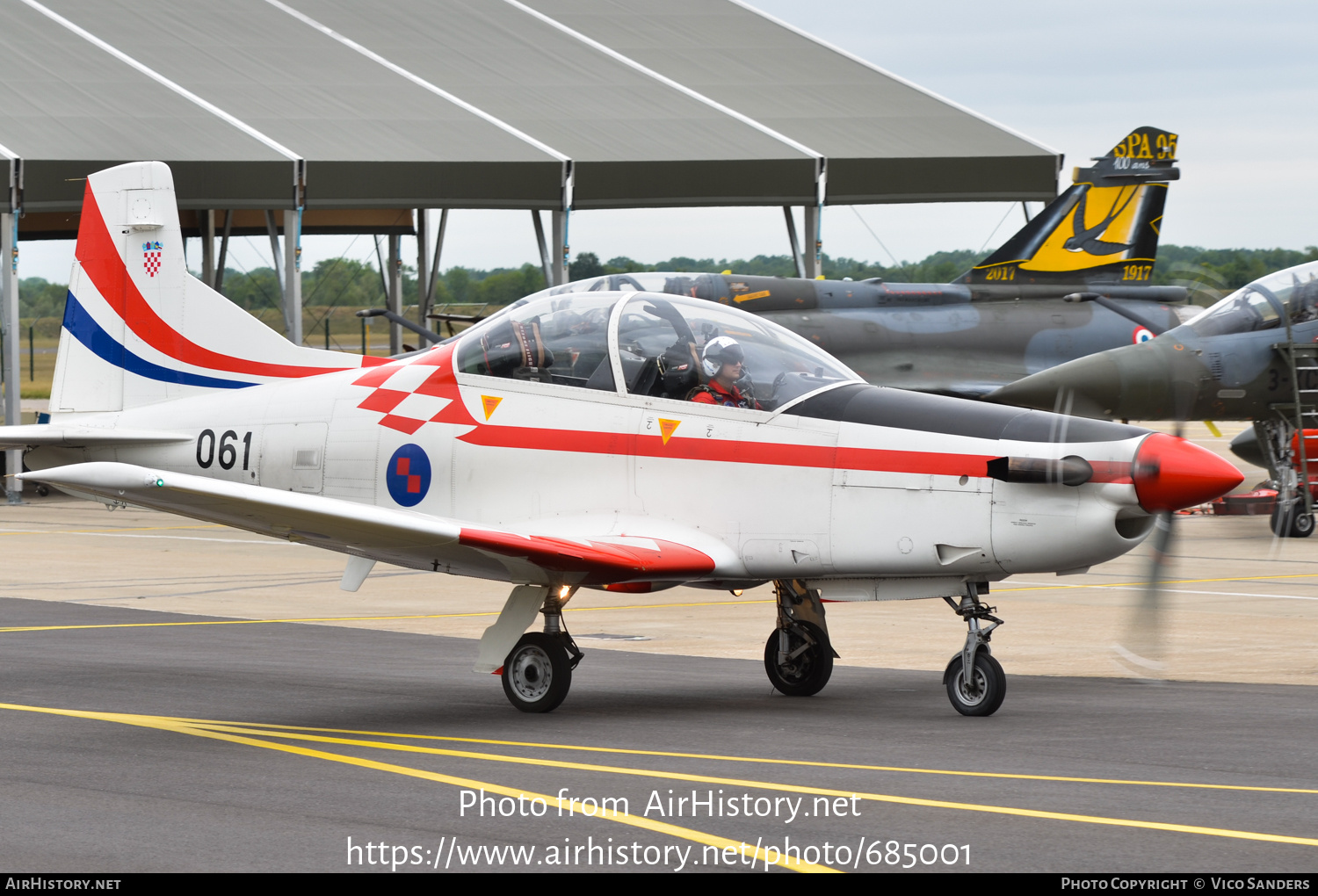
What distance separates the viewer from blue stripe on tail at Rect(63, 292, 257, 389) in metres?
11.7

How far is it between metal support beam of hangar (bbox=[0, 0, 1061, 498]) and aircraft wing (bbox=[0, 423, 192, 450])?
55.2 feet

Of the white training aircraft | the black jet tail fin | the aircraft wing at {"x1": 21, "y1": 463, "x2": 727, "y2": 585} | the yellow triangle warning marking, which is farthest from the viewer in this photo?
the black jet tail fin

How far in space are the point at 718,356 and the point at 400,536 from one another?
2221mm

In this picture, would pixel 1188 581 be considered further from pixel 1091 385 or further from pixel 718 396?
pixel 718 396

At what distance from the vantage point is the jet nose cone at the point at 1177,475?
315 inches

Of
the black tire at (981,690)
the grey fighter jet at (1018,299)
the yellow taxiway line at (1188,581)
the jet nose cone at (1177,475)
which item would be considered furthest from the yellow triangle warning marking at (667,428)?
the grey fighter jet at (1018,299)

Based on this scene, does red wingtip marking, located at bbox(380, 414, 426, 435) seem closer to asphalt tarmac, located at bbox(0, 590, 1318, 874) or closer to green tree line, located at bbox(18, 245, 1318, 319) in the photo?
asphalt tarmac, located at bbox(0, 590, 1318, 874)

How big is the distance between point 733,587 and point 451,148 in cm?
2127

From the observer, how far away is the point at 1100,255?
25.4 m

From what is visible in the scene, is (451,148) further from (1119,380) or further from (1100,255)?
(1119,380)

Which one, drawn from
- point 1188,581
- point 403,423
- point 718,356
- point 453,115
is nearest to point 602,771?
point 718,356

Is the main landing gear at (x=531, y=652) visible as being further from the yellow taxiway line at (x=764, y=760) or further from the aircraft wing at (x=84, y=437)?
the aircraft wing at (x=84, y=437)

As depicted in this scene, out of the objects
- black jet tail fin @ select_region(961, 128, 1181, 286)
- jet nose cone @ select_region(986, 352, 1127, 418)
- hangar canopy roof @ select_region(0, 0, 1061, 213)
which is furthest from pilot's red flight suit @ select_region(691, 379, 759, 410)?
hangar canopy roof @ select_region(0, 0, 1061, 213)

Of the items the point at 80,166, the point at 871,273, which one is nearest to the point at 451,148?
the point at 80,166
